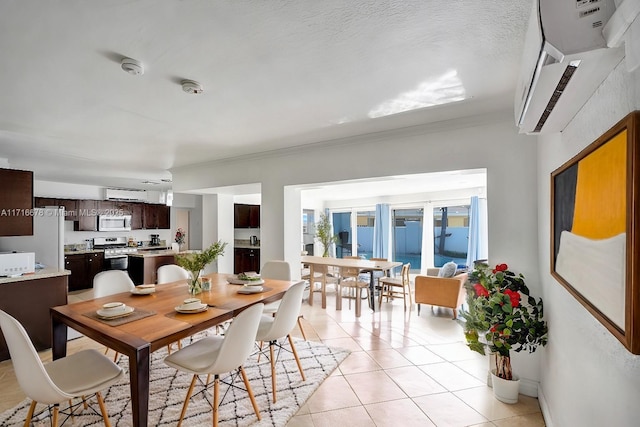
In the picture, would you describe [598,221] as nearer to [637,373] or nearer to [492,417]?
[637,373]

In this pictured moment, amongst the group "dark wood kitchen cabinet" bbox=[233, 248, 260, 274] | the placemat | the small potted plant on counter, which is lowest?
"dark wood kitchen cabinet" bbox=[233, 248, 260, 274]

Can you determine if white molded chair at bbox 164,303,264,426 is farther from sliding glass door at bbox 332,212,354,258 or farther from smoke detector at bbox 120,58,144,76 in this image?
sliding glass door at bbox 332,212,354,258

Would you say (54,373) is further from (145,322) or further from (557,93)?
(557,93)

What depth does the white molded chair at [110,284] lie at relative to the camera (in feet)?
9.50

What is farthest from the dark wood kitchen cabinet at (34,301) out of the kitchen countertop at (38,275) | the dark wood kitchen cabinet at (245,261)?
the dark wood kitchen cabinet at (245,261)

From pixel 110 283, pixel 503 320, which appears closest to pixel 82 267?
pixel 110 283

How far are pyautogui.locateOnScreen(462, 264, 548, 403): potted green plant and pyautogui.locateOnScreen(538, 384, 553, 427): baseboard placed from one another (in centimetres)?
17

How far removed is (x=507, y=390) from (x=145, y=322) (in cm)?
272

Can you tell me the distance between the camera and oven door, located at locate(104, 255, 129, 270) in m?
6.83

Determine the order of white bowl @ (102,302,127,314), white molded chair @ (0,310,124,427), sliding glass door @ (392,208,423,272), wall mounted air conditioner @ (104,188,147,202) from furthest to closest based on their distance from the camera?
sliding glass door @ (392,208,423,272)
wall mounted air conditioner @ (104,188,147,202)
white bowl @ (102,302,127,314)
white molded chair @ (0,310,124,427)

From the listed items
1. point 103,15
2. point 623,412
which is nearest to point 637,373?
point 623,412

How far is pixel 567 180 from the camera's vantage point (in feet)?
5.05

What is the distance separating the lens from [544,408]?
2.18 m

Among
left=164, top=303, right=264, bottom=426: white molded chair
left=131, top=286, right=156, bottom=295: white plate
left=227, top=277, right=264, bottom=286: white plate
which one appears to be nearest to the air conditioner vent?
left=164, top=303, right=264, bottom=426: white molded chair
